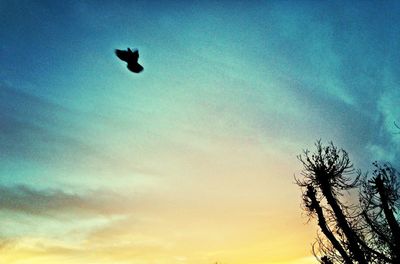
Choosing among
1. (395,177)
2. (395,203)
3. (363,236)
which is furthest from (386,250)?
(395,177)

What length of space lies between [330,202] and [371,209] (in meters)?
4.38

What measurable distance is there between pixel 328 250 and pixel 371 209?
396cm

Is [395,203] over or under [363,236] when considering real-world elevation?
over

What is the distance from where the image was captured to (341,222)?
15.2 meters

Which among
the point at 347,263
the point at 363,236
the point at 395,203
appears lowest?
the point at 347,263

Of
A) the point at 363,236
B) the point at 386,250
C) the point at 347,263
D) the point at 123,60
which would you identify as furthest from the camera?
the point at 386,250

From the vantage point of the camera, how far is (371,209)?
1927cm

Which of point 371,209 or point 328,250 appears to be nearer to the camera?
point 328,250

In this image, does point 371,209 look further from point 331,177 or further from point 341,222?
point 341,222

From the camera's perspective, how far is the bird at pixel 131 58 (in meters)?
10.8

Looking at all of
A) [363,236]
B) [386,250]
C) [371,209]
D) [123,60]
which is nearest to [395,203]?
[371,209]

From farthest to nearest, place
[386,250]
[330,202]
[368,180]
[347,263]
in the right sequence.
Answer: [386,250] < [368,180] < [330,202] < [347,263]

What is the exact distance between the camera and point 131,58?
35.7 ft

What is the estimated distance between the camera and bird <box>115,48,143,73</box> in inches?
423
